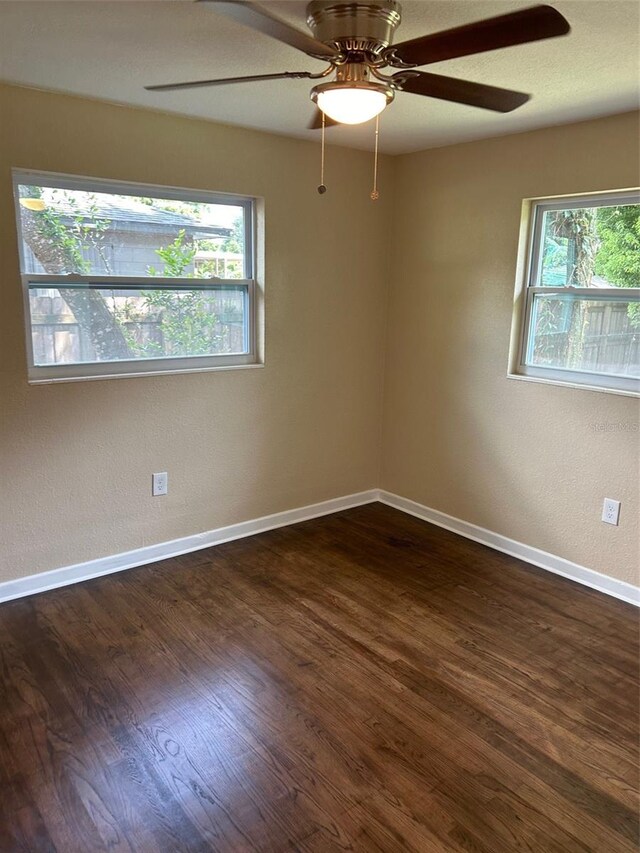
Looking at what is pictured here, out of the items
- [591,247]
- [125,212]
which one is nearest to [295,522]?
[125,212]

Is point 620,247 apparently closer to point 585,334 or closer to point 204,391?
point 585,334

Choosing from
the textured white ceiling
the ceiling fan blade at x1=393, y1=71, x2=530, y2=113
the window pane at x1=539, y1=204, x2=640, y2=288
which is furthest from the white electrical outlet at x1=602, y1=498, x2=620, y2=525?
the ceiling fan blade at x1=393, y1=71, x2=530, y2=113

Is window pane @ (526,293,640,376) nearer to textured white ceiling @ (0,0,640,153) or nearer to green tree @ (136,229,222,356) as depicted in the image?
textured white ceiling @ (0,0,640,153)

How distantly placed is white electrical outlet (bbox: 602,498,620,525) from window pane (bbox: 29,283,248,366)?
2.16 meters

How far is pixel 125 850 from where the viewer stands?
5.50ft

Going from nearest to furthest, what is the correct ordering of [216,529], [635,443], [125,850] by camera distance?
[125,850], [635,443], [216,529]

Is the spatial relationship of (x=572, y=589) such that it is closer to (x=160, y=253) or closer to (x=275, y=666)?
(x=275, y=666)

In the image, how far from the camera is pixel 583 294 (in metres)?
3.15

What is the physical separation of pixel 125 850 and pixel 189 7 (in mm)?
2382

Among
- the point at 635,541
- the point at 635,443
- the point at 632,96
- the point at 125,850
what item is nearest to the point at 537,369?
the point at 635,443

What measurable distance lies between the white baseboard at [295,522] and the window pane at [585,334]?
1068mm

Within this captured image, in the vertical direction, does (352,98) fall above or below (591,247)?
above

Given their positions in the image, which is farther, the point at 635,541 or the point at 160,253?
the point at 160,253

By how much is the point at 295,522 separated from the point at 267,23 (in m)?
3.03
